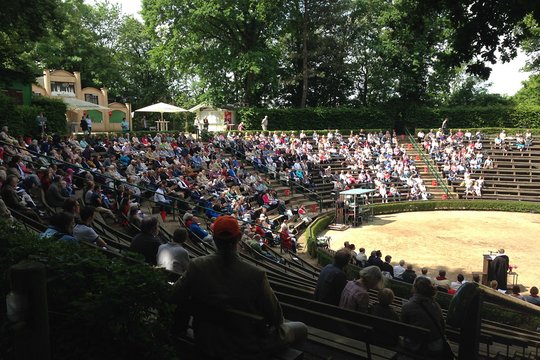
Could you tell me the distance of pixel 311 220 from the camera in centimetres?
2128

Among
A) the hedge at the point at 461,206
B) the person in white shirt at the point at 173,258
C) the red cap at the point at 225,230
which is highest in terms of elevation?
the red cap at the point at 225,230

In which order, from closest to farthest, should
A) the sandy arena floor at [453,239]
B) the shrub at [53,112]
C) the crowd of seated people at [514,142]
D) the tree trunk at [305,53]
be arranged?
1. the sandy arena floor at [453,239]
2. the shrub at [53,112]
3. the crowd of seated people at [514,142]
4. the tree trunk at [305,53]

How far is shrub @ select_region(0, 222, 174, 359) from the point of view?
3051mm

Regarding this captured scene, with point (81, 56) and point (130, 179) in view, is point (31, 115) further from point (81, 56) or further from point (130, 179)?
point (81, 56)

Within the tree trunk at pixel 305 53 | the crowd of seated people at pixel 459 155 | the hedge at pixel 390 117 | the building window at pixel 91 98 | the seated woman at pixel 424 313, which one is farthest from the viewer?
the building window at pixel 91 98

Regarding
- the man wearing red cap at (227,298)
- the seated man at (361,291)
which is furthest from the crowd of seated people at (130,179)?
the man wearing red cap at (227,298)

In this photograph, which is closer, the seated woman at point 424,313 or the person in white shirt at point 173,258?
the seated woman at point 424,313

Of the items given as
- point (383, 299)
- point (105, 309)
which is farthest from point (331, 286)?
point (105, 309)

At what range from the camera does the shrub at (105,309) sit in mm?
3051

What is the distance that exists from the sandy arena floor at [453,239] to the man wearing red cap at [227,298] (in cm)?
1313

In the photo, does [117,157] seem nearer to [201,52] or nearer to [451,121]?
[201,52]

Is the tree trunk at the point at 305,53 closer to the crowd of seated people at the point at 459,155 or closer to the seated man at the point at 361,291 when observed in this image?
the crowd of seated people at the point at 459,155

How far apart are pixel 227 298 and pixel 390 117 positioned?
39986 mm

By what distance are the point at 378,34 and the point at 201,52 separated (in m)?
17.3
